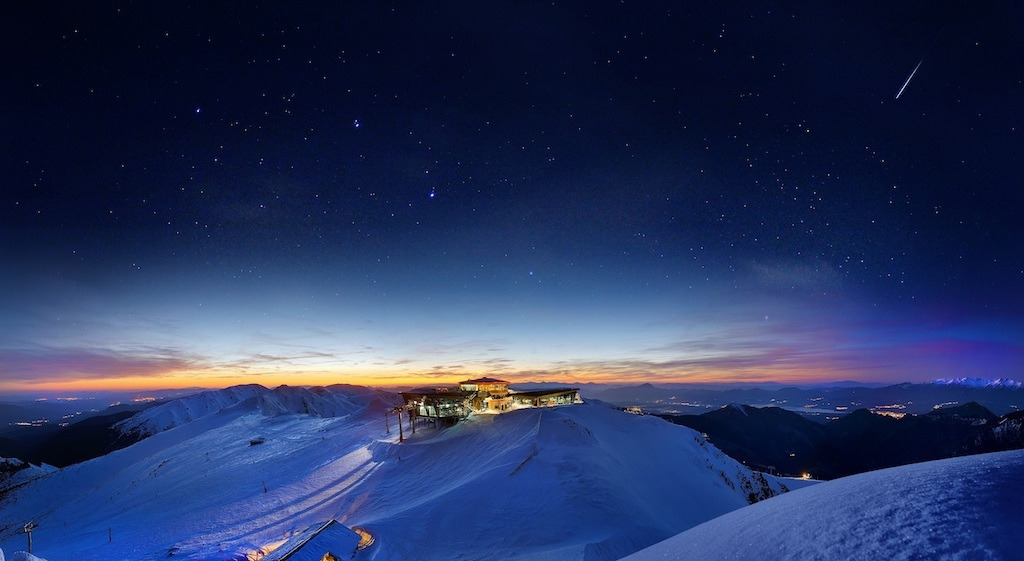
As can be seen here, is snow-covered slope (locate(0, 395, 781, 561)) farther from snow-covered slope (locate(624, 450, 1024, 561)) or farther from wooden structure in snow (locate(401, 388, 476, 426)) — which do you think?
snow-covered slope (locate(624, 450, 1024, 561))

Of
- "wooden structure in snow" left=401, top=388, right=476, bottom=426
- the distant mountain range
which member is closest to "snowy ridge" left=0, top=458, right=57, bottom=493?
"wooden structure in snow" left=401, top=388, right=476, bottom=426

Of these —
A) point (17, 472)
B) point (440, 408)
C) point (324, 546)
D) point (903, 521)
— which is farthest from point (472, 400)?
point (17, 472)

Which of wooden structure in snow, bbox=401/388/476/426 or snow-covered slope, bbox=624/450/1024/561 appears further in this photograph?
wooden structure in snow, bbox=401/388/476/426

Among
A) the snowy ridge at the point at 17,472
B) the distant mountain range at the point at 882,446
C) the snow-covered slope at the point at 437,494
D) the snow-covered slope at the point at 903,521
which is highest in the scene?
the snow-covered slope at the point at 903,521

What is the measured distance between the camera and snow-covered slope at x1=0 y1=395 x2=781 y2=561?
22812 millimetres

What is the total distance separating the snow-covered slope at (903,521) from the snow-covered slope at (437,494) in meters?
13.0

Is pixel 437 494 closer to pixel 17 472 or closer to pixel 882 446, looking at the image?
pixel 17 472

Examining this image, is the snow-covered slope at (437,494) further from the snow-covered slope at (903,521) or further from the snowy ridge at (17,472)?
the snowy ridge at (17,472)

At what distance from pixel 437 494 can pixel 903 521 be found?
99.0 feet

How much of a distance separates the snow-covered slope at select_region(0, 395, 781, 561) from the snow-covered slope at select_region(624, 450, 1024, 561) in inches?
514

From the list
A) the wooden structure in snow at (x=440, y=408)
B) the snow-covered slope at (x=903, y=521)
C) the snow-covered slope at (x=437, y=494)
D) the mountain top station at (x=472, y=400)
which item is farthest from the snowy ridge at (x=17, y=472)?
the snow-covered slope at (x=903, y=521)

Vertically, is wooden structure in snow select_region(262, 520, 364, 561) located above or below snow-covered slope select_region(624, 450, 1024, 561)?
below

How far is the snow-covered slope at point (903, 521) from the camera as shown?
13.4 ft

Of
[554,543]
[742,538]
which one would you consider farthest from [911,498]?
[554,543]
